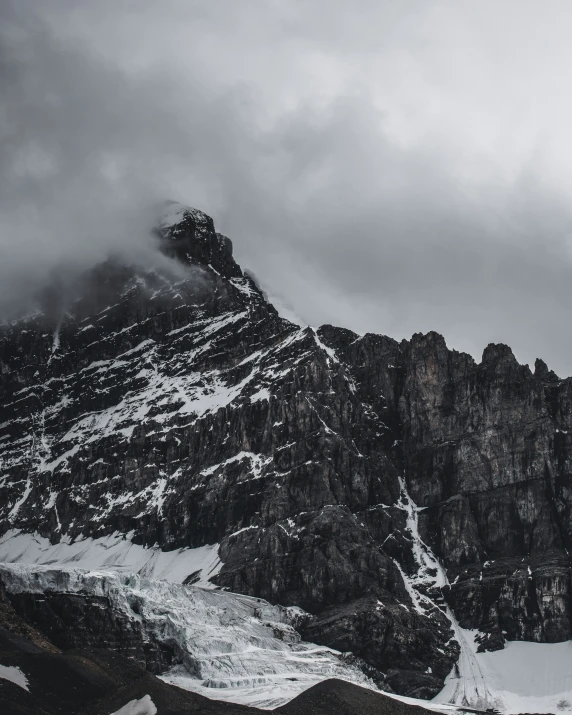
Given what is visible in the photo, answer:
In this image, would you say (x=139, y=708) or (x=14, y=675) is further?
(x=139, y=708)

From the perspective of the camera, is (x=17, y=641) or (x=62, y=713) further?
(x=17, y=641)

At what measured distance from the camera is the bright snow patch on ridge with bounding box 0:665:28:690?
147375 millimetres

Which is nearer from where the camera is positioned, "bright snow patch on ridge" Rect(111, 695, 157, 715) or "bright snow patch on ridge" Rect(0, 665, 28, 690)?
"bright snow patch on ridge" Rect(0, 665, 28, 690)

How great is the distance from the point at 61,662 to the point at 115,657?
1863 cm

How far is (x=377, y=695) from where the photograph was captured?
597ft

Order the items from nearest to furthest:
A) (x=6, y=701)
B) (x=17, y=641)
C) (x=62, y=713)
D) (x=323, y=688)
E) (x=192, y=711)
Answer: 1. (x=6, y=701)
2. (x=62, y=713)
3. (x=192, y=711)
4. (x=17, y=641)
5. (x=323, y=688)

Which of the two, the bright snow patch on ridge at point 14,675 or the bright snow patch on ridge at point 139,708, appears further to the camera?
the bright snow patch on ridge at point 139,708

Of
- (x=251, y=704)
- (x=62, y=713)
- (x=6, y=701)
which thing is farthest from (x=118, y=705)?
(x=251, y=704)

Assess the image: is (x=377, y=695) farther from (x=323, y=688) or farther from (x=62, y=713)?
(x=62, y=713)

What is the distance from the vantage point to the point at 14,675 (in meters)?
149

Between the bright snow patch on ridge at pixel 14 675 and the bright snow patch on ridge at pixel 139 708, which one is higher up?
the bright snow patch on ridge at pixel 14 675

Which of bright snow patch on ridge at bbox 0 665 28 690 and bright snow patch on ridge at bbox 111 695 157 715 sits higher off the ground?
bright snow patch on ridge at bbox 0 665 28 690

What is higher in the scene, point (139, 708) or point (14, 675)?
point (14, 675)

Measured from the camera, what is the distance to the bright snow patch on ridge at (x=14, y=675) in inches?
5802
